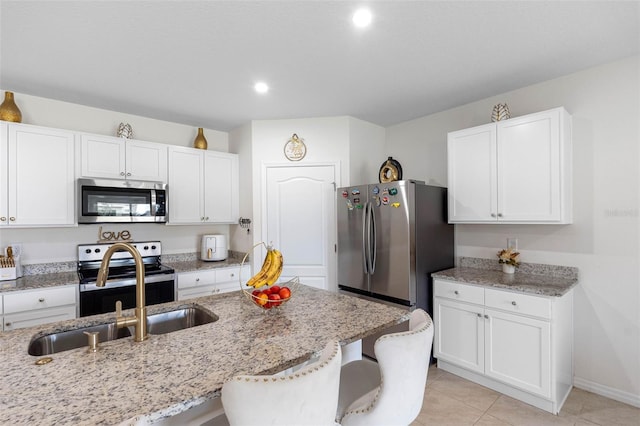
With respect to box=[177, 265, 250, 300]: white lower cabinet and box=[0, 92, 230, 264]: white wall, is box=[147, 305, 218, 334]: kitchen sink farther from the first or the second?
box=[0, 92, 230, 264]: white wall

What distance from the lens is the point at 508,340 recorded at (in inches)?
94.7

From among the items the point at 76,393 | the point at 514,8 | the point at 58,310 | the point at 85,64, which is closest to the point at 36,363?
the point at 76,393

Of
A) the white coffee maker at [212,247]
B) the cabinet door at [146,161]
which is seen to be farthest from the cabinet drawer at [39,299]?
the white coffee maker at [212,247]

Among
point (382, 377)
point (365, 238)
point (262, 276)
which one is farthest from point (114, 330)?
point (365, 238)

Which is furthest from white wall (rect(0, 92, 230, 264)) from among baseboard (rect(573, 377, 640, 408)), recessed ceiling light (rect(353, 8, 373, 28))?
baseboard (rect(573, 377, 640, 408))

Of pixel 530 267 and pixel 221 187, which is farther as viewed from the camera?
pixel 221 187

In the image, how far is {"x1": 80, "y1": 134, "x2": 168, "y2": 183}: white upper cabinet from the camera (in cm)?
299

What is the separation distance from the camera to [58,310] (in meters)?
2.59

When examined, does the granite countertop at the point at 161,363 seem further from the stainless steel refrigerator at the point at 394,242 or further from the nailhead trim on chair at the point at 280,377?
the stainless steel refrigerator at the point at 394,242

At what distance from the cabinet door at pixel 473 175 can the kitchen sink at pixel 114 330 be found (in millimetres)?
2367

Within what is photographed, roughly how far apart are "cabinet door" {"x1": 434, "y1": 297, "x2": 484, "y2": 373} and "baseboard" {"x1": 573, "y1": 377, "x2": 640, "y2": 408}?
80 centimetres

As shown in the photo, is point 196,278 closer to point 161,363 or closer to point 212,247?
point 212,247

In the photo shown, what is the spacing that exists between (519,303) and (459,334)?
1.96ft

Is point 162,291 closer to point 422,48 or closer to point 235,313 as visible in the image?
point 235,313
